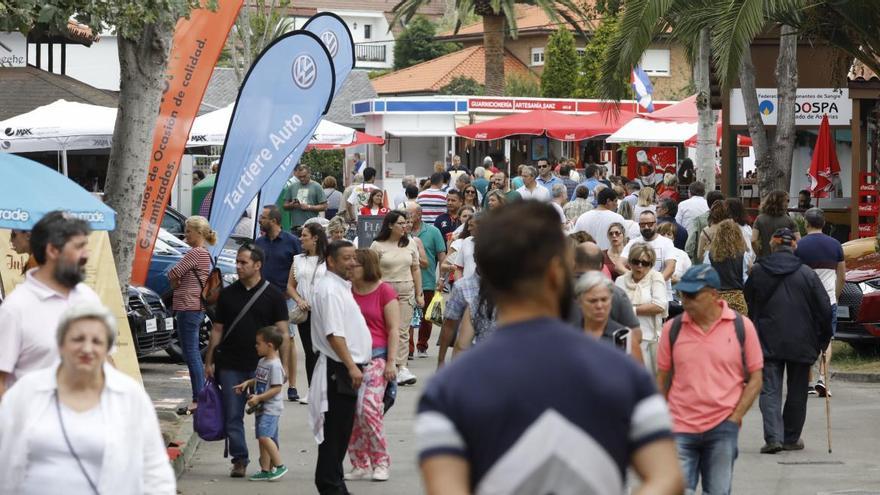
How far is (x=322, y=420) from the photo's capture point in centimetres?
952

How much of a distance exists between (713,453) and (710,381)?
1.25 feet

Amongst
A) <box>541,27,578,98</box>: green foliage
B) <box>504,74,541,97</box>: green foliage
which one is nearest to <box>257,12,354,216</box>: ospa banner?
<box>541,27,578,98</box>: green foliage

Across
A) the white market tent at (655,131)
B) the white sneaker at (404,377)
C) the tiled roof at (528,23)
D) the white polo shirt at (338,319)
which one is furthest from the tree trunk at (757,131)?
the tiled roof at (528,23)

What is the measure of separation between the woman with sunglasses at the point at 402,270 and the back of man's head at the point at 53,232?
8812 mm

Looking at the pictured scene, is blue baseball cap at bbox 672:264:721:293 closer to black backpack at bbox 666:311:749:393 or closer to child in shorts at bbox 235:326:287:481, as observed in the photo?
black backpack at bbox 666:311:749:393

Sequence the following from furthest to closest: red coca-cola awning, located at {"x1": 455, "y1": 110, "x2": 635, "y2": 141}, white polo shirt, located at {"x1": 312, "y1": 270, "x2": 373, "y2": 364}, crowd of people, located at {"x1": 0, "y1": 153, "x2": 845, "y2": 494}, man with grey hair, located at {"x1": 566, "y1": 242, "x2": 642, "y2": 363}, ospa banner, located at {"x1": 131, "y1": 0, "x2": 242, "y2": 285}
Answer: red coca-cola awning, located at {"x1": 455, "y1": 110, "x2": 635, "y2": 141} < ospa banner, located at {"x1": 131, "y1": 0, "x2": 242, "y2": 285} < white polo shirt, located at {"x1": 312, "y1": 270, "x2": 373, "y2": 364} < man with grey hair, located at {"x1": 566, "y1": 242, "x2": 642, "y2": 363} < crowd of people, located at {"x1": 0, "y1": 153, "x2": 845, "y2": 494}

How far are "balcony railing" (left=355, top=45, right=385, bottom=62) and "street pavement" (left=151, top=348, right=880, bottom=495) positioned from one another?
9460 cm

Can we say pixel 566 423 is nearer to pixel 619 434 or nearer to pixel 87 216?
pixel 619 434

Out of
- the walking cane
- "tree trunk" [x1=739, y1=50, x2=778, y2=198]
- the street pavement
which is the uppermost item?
"tree trunk" [x1=739, y1=50, x2=778, y2=198]

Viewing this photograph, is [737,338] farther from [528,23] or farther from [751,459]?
[528,23]

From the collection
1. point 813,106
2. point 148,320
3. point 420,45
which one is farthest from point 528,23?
point 148,320

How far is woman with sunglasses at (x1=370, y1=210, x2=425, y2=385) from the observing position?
14836 millimetres

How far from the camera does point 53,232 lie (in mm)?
5832

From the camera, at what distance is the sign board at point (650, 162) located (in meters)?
32.8
